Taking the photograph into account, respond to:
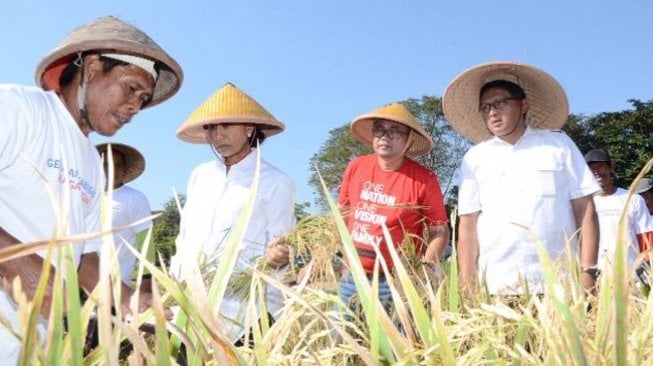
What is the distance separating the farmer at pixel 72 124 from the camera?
1642mm

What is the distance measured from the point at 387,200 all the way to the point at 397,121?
0.49m

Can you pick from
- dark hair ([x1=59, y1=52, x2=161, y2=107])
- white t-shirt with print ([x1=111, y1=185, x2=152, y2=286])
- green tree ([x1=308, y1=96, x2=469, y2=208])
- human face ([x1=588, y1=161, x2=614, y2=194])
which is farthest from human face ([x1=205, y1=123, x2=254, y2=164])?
green tree ([x1=308, y1=96, x2=469, y2=208])

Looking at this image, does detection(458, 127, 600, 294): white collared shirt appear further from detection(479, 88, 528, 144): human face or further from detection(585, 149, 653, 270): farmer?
detection(585, 149, 653, 270): farmer

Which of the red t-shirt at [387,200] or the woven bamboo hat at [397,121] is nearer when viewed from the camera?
the red t-shirt at [387,200]

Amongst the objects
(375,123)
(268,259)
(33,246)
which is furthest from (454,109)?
(33,246)

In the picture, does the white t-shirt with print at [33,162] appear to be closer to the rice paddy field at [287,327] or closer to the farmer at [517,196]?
the rice paddy field at [287,327]

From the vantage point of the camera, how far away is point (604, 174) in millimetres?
5086

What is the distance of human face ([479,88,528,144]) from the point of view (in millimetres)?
2854

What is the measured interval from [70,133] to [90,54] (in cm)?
28

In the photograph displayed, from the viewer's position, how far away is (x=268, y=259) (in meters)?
1.85

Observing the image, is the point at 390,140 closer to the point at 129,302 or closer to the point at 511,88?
the point at 511,88

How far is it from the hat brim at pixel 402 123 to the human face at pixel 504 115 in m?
0.58

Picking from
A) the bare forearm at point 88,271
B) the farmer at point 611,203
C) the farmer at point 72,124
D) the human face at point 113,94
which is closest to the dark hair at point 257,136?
the farmer at point 72,124

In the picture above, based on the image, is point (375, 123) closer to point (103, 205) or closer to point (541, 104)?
point (541, 104)
